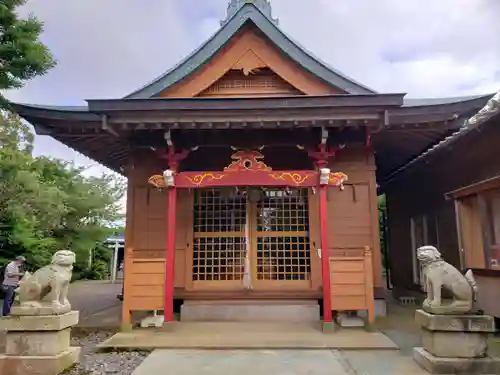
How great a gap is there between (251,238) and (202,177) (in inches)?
60.6

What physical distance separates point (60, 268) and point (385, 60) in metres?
18.8

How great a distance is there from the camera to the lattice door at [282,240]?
6.80 meters

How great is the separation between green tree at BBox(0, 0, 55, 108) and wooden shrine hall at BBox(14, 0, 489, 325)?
5.21 feet

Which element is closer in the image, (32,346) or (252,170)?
(32,346)

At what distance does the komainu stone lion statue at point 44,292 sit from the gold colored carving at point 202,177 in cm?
239

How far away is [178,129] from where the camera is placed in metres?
6.00

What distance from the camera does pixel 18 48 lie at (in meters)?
6.89

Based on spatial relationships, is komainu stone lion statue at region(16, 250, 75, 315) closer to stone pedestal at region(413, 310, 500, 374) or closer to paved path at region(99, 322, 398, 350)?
paved path at region(99, 322, 398, 350)

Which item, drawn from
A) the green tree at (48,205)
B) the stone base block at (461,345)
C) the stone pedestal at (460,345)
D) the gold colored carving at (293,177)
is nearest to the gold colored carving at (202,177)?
the gold colored carving at (293,177)

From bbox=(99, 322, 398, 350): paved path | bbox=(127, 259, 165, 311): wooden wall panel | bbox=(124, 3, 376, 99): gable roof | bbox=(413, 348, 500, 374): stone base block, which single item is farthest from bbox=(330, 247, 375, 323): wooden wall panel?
bbox=(124, 3, 376, 99): gable roof

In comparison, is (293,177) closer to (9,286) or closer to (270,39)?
(270,39)

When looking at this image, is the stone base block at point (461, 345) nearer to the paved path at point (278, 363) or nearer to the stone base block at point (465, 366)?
the stone base block at point (465, 366)

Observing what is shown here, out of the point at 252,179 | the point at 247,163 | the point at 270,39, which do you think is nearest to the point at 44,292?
the point at 252,179

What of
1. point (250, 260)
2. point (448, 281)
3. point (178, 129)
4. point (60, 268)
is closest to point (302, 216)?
point (250, 260)
